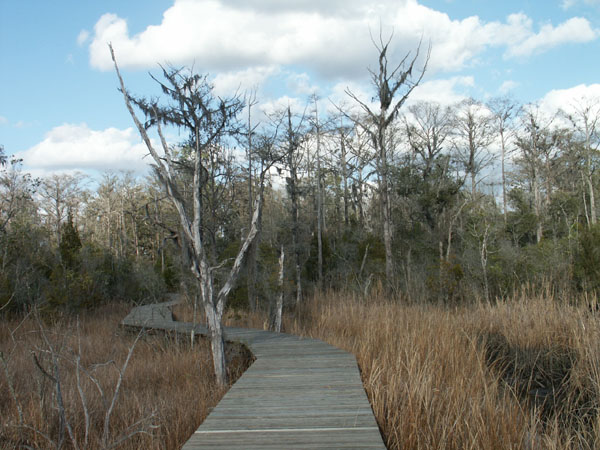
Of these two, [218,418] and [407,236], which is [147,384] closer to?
[218,418]

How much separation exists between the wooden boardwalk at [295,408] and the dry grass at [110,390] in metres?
0.46

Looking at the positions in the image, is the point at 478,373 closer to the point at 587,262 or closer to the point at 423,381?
the point at 423,381

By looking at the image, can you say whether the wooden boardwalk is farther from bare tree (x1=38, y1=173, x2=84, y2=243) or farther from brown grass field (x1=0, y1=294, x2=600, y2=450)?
bare tree (x1=38, y1=173, x2=84, y2=243)

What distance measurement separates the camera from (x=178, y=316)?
1000cm

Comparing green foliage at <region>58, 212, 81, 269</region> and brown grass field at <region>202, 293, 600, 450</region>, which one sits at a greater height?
green foliage at <region>58, 212, 81, 269</region>

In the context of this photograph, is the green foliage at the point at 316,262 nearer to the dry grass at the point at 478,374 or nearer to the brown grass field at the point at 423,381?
the dry grass at the point at 478,374

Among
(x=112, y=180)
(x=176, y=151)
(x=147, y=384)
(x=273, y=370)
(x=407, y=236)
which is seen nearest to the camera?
(x=273, y=370)

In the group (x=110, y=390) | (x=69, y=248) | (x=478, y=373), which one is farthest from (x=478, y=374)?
(x=69, y=248)

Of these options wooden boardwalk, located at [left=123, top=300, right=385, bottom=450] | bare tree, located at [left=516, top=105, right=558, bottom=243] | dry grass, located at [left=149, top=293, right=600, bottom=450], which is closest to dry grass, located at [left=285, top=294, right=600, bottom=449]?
dry grass, located at [left=149, top=293, right=600, bottom=450]

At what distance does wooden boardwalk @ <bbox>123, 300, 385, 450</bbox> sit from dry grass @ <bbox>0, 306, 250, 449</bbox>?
458mm

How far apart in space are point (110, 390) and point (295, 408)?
2.96m

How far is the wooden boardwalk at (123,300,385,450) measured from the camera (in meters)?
2.80

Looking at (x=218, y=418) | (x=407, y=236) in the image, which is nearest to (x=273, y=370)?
(x=218, y=418)

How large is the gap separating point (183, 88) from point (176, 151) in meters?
3.01
